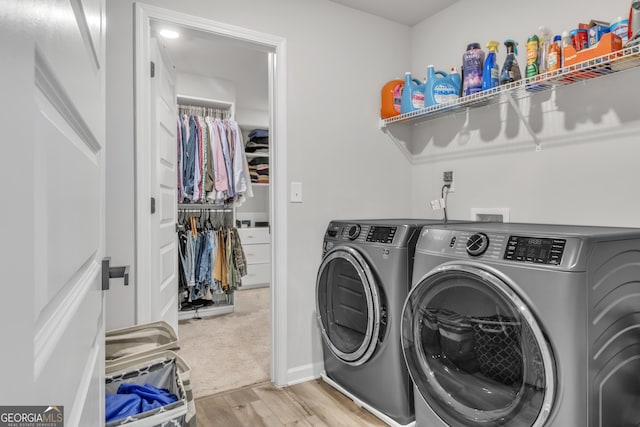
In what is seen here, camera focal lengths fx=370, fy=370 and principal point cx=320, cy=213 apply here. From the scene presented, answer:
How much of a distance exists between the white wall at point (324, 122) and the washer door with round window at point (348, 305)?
201 mm

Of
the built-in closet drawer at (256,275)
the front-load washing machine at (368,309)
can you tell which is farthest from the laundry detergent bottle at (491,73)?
the built-in closet drawer at (256,275)

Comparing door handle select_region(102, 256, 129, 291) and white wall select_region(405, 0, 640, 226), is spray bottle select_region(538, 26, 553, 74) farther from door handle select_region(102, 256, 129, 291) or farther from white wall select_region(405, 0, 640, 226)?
door handle select_region(102, 256, 129, 291)

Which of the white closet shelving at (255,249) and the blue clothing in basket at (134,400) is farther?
the white closet shelving at (255,249)

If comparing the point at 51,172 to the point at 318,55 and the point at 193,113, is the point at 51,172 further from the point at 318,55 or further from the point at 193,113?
the point at 193,113

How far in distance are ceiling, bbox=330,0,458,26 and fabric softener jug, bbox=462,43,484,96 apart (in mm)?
581

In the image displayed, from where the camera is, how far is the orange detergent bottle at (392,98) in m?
2.48

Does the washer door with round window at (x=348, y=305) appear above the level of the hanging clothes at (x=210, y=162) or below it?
below

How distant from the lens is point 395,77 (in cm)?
266

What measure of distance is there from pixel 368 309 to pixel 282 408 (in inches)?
28.7

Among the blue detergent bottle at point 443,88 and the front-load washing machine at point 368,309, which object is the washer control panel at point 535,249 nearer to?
the front-load washing machine at point 368,309

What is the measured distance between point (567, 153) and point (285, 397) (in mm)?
1984

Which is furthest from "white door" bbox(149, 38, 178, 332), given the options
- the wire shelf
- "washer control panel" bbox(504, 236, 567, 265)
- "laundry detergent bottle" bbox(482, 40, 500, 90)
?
"laundry detergent bottle" bbox(482, 40, 500, 90)

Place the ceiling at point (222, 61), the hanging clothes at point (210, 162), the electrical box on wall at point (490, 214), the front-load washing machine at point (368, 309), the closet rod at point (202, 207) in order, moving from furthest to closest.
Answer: the closet rod at point (202, 207), the hanging clothes at point (210, 162), the ceiling at point (222, 61), the electrical box on wall at point (490, 214), the front-load washing machine at point (368, 309)

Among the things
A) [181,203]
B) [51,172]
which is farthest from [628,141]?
[181,203]
